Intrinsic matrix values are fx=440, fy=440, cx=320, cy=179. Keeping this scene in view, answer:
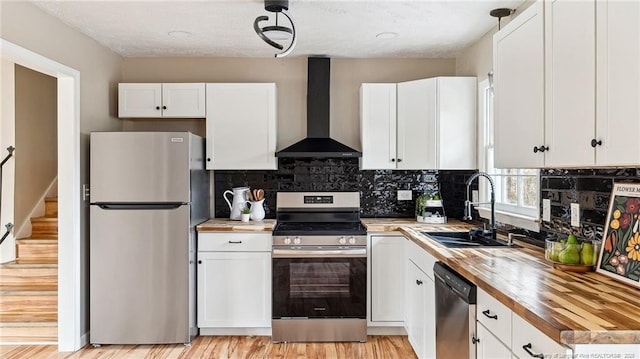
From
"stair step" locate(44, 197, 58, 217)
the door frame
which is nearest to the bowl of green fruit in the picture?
the door frame

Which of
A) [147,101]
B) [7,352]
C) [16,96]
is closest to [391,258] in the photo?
[147,101]

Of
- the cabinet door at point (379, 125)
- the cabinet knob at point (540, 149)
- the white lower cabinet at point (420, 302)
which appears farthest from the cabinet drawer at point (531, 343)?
the cabinet door at point (379, 125)

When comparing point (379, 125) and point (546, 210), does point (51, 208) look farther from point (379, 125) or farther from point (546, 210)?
point (546, 210)

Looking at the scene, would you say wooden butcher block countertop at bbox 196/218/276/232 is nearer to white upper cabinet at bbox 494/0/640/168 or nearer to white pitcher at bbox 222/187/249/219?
white pitcher at bbox 222/187/249/219

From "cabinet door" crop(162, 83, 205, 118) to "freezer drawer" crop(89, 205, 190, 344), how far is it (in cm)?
93

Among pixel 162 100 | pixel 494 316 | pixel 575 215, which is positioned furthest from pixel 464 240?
pixel 162 100

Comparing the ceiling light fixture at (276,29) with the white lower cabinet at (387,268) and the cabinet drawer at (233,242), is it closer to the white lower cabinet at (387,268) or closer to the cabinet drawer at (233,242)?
the cabinet drawer at (233,242)

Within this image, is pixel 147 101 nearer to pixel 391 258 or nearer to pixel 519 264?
pixel 391 258

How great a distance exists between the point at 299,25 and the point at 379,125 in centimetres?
110

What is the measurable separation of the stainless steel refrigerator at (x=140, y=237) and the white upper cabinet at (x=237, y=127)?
1.51 ft

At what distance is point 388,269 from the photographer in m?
3.42

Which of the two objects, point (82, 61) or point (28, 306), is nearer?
point (82, 61)

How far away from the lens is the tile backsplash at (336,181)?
4004 millimetres

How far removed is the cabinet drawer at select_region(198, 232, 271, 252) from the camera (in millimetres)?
3430
